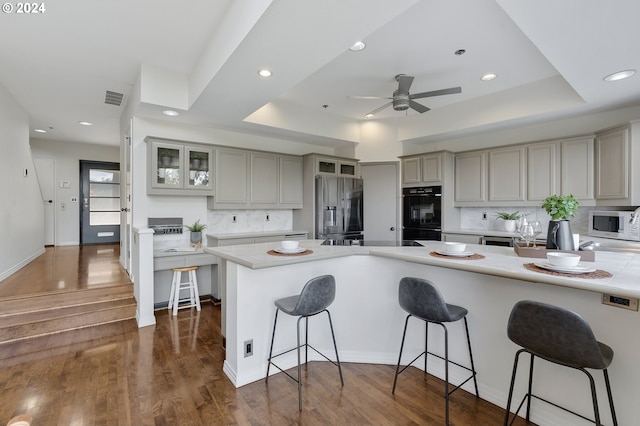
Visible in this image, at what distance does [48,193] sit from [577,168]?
1007 cm

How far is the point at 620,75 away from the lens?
2766mm

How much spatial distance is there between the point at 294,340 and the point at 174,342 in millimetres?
1330

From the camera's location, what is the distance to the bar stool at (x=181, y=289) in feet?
12.5

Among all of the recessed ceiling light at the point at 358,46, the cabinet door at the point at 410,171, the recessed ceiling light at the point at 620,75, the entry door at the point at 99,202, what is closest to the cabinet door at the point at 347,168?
the cabinet door at the point at 410,171

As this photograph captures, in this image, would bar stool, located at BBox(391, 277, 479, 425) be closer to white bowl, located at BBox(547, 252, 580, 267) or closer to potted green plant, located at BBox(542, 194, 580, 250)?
white bowl, located at BBox(547, 252, 580, 267)

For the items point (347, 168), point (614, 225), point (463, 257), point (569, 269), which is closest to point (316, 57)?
point (463, 257)

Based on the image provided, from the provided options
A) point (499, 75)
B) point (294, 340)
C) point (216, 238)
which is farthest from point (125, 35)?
point (499, 75)

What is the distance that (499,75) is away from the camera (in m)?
3.60

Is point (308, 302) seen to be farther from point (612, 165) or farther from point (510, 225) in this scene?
point (612, 165)

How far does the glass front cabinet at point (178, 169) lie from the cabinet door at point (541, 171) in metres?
4.52

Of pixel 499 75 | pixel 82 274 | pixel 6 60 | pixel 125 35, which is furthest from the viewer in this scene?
pixel 82 274

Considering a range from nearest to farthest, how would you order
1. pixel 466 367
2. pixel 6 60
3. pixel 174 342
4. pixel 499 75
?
pixel 466 367
pixel 174 342
pixel 6 60
pixel 499 75

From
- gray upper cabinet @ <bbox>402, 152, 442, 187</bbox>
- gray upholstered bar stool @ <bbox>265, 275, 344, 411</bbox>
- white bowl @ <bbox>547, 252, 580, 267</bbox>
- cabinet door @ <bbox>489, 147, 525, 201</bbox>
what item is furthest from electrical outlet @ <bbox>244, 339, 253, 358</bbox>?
cabinet door @ <bbox>489, 147, 525, 201</bbox>

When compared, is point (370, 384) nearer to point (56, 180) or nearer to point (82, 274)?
point (82, 274)
